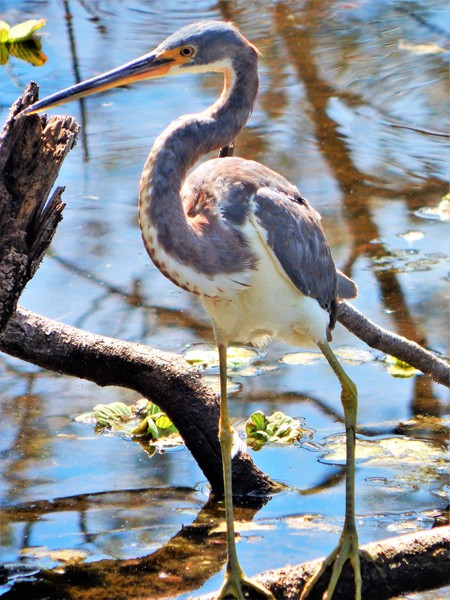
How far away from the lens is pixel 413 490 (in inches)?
182

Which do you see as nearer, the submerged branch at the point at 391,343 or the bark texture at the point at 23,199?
the bark texture at the point at 23,199

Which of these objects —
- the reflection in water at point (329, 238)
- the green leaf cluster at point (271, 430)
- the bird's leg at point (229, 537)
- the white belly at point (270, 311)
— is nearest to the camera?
the bird's leg at point (229, 537)

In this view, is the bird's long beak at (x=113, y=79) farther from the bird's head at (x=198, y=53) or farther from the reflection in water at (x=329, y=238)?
the reflection in water at (x=329, y=238)

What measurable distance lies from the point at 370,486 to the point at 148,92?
19.8 feet

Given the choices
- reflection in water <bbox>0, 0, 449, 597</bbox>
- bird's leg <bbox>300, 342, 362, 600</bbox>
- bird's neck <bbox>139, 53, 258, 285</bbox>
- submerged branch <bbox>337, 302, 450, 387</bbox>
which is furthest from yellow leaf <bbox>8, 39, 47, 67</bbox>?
reflection in water <bbox>0, 0, 449, 597</bbox>

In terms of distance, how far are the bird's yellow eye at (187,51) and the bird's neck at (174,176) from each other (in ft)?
0.74

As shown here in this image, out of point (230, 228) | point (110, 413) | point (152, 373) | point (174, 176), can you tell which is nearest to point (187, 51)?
point (174, 176)

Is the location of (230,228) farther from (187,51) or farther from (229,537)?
(229,537)

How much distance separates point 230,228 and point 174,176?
0.27 metres

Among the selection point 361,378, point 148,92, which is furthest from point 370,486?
point 148,92

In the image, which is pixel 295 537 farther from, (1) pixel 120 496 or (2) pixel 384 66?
(2) pixel 384 66

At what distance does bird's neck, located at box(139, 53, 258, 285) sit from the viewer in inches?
142

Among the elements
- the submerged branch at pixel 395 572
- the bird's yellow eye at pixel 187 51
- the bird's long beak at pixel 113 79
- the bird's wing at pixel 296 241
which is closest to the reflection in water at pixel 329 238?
the submerged branch at pixel 395 572

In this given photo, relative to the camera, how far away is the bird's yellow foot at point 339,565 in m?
3.63
